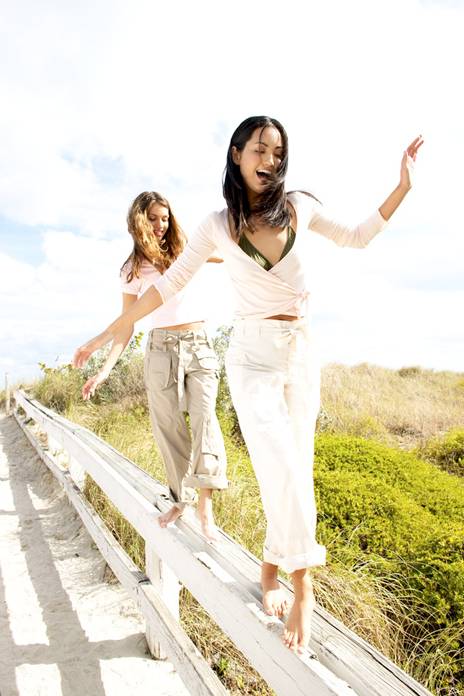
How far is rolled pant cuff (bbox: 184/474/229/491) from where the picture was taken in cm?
319

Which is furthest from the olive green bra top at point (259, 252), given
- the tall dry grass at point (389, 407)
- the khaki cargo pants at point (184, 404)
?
the tall dry grass at point (389, 407)

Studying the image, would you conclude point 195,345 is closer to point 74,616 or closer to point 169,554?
point 169,554

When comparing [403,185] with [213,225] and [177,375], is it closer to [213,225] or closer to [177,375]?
[213,225]

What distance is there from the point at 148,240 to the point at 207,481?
1400 mm

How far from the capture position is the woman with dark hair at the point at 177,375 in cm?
324

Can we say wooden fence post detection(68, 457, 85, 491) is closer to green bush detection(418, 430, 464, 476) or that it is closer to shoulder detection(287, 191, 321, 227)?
shoulder detection(287, 191, 321, 227)

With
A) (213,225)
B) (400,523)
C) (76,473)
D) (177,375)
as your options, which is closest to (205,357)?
(177,375)

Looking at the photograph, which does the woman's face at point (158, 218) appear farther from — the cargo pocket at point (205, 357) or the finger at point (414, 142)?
the finger at point (414, 142)

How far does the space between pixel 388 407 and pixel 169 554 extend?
863 cm

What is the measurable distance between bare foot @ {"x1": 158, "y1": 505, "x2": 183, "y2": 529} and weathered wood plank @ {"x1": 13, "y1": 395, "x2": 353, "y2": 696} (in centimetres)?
4

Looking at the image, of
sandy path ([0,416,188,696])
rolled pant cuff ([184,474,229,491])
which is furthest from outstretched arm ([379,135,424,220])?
sandy path ([0,416,188,696])

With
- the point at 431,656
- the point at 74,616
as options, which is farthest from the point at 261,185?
the point at 74,616

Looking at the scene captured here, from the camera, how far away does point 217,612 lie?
2.37 m

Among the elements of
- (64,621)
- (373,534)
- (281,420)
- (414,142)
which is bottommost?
(64,621)
